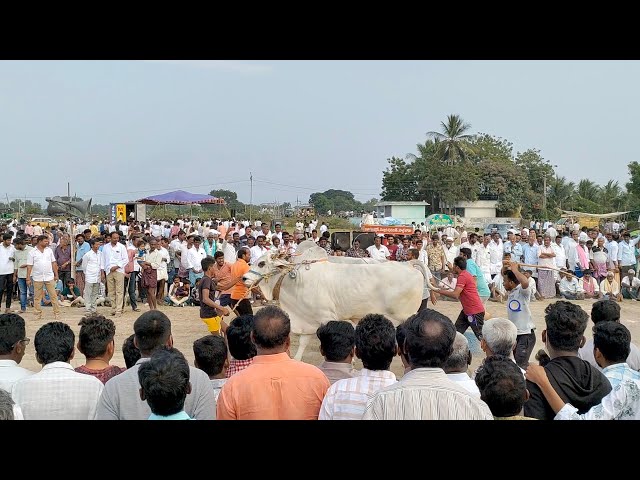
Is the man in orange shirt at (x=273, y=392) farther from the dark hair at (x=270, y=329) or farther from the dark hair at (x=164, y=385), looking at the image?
the dark hair at (x=164, y=385)

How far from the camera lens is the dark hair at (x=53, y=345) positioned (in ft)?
12.1

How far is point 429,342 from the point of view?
2.81 metres

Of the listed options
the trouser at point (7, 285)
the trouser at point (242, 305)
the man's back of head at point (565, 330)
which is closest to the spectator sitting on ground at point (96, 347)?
the man's back of head at point (565, 330)

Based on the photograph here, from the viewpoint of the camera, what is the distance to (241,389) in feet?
10.5

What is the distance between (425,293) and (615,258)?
24.4 feet

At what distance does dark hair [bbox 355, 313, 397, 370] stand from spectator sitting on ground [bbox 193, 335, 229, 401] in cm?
103

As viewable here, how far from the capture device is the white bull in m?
8.65

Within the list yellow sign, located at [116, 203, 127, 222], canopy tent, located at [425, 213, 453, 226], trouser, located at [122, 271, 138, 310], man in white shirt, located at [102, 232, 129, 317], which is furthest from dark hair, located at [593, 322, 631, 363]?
canopy tent, located at [425, 213, 453, 226]

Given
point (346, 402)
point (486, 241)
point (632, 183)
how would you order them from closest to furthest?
point (346, 402) → point (486, 241) → point (632, 183)

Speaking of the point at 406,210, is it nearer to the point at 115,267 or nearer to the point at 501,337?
the point at 115,267

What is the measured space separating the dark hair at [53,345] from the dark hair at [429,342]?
210 centimetres

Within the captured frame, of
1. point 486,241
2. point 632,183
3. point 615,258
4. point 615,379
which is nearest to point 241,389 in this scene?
point 615,379

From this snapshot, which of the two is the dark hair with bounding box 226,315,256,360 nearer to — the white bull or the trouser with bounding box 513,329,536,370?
the trouser with bounding box 513,329,536,370
